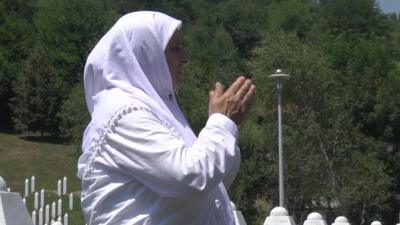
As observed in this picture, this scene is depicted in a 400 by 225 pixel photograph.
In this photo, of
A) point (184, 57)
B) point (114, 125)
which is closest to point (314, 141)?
point (184, 57)

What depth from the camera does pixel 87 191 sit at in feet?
12.1

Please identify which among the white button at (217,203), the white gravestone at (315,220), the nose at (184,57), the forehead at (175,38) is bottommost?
the white gravestone at (315,220)

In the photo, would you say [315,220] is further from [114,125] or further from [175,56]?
[114,125]

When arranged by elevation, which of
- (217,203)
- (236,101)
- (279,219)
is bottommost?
(279,219)

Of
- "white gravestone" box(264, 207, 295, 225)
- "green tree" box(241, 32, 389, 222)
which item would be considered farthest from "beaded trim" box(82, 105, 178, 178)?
"green tree" box(241, 32, 389, 222)

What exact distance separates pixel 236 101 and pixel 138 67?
344 mm

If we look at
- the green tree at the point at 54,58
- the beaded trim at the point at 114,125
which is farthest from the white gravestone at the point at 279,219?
the green tree at the point at 54,58

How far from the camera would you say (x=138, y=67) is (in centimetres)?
369

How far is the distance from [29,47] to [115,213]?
85.4 meters

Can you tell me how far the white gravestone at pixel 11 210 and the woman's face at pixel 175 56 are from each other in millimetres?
2012

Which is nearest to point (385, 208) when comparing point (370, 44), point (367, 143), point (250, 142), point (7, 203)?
point (367, 143)

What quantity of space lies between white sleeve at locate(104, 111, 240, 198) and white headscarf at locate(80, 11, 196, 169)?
12 centimetres

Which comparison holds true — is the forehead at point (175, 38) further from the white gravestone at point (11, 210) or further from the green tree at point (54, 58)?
the green tree at point (54, 58)

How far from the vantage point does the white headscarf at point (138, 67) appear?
3.68 meters
